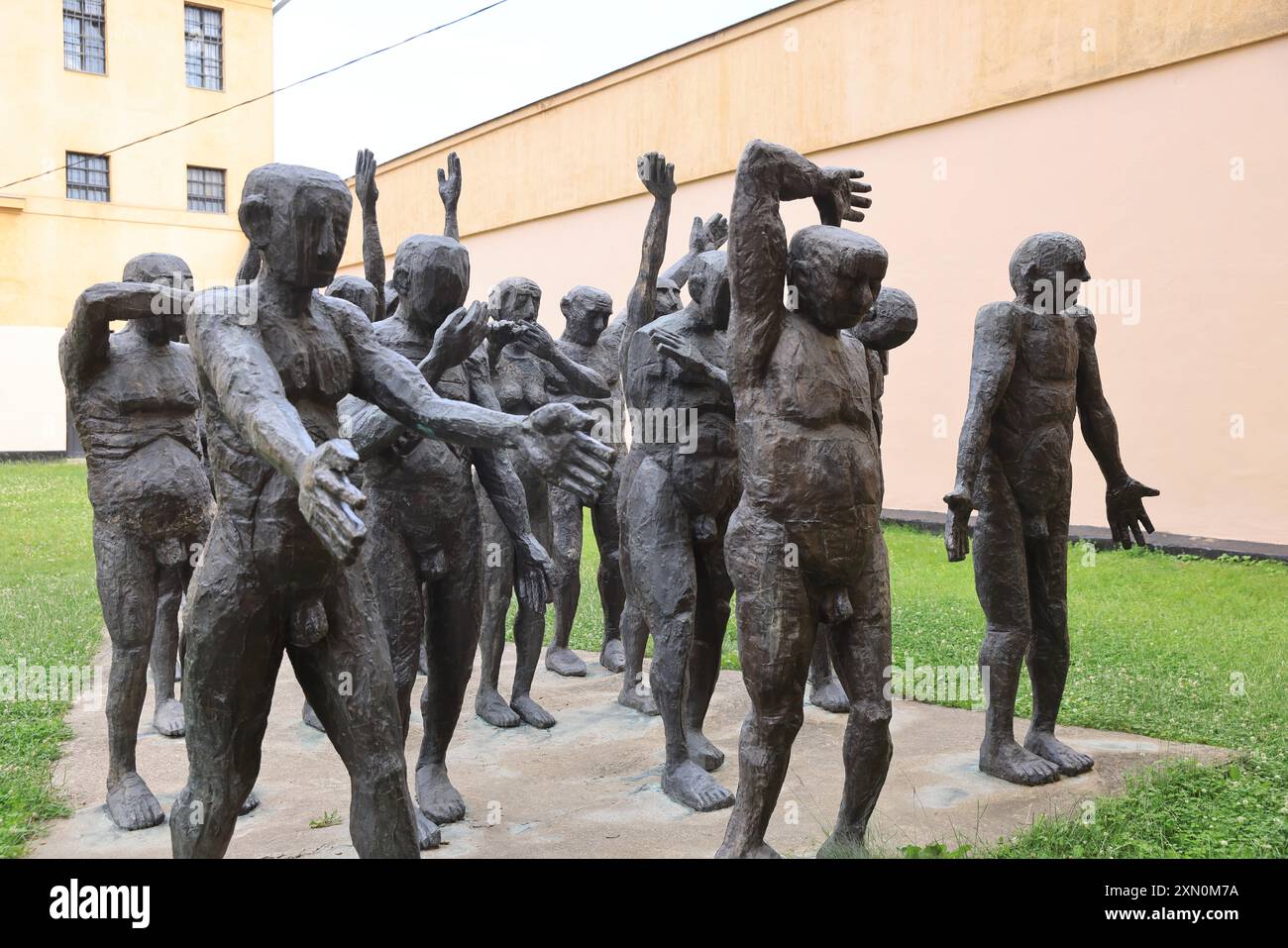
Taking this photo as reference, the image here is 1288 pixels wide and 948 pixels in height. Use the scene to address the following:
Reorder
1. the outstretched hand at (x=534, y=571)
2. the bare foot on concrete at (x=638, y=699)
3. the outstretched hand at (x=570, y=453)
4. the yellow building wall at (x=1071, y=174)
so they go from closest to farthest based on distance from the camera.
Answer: the outstretched hand at (x=570, y=453)
the outstretched hand at (x=534, y=571)
the bare foot on concrete at (x=638, y=699)
the yellow building wall at (x=1071, y=174)

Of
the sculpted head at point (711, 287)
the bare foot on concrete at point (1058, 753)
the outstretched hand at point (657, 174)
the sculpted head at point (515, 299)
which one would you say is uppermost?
the outstretched hand at point (657, 174)

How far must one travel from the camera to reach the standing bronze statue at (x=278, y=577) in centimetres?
325

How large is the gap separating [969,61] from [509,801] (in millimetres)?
11478

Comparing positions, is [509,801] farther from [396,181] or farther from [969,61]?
[396,181]

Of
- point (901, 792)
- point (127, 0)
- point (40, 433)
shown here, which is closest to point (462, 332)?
point (901, 792)

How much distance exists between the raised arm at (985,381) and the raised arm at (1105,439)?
0.51 metres

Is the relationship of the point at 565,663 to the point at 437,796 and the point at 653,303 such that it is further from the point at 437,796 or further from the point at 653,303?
the point at 653,303

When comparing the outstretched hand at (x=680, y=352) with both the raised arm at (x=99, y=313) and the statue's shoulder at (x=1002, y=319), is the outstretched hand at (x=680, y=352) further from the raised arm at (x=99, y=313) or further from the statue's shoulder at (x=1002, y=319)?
the raised arm at (x=99, y=313)

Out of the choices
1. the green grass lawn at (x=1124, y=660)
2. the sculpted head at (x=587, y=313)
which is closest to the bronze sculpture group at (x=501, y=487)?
the green grass lawn at (x=1124, y=660)

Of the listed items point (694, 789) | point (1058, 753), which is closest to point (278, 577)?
point (694, 789)

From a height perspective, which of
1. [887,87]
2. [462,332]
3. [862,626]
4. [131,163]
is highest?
[131,163]

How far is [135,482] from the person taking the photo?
17.1 feet

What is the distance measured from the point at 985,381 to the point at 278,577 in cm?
349

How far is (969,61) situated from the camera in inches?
535
